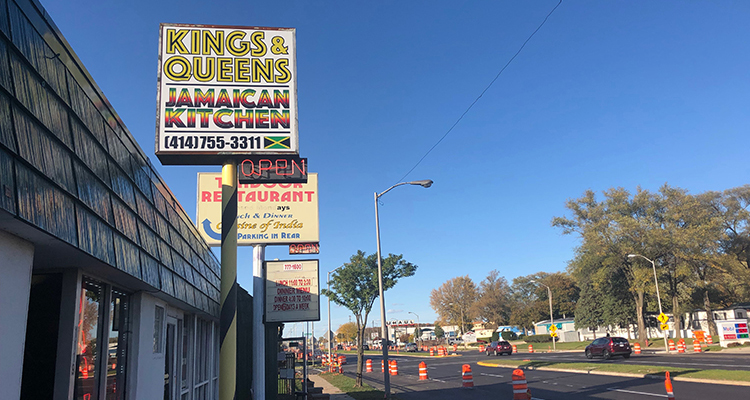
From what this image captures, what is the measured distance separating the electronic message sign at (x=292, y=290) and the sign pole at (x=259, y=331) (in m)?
0.20

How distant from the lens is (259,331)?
14.4 meters

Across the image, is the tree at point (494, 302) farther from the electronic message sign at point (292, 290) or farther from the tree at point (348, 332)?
the electronic message sign at point (292, 290)

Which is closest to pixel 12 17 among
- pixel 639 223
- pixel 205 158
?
pixel 205 158

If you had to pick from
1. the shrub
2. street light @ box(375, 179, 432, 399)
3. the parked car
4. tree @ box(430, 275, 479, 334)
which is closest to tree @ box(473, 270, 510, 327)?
tree @ box(430, 275, 479, 334)

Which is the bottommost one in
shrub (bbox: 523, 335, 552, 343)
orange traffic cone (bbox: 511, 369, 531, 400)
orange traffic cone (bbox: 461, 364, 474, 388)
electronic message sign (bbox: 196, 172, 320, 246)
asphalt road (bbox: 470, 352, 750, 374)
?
shrub (bbox: 523, 335, 552, 343)

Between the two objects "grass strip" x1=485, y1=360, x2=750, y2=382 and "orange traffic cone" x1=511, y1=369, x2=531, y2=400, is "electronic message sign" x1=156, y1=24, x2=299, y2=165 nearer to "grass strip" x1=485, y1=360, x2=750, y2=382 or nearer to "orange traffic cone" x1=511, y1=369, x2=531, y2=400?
"orange traffic cone" x1=511, y1=369, x2=531, y2=400

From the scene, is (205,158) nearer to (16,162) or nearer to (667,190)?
(16,162)

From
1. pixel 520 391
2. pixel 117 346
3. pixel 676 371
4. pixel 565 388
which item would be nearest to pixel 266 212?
pixel 520 391

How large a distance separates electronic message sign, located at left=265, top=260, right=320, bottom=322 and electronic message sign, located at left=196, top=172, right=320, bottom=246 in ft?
6.60

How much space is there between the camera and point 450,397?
1819cm

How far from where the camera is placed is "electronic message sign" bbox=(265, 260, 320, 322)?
14695 mm

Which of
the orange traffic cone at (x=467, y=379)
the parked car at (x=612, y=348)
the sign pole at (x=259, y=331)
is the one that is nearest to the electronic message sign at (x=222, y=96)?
the sign pole at (x=259, y=331)

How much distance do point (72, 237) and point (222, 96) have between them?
4247mm

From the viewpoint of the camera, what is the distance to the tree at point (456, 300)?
100688mm
